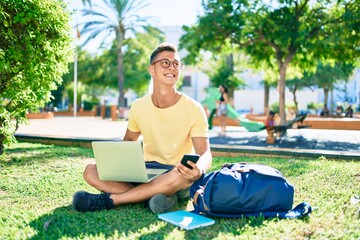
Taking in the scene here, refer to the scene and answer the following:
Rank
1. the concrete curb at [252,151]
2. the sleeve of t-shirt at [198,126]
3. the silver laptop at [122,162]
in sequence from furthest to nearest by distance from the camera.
→ the concrete curb at [252,151]
the sleeve of t-shirt at [198,126]
the silver laptop at [122,162]

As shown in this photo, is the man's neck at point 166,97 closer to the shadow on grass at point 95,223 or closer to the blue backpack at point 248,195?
the blue backpack at point 248,195

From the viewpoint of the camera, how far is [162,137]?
354 centimetres

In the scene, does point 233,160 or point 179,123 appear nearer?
point 179,123

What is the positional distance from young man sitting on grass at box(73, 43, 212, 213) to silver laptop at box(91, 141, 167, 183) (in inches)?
3.6

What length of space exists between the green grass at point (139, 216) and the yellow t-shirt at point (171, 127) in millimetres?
501

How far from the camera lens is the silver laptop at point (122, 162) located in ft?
10.2

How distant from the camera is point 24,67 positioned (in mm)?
5715

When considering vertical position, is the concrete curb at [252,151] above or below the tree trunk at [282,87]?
below

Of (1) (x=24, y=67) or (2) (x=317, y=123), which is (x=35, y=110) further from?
(2) (x=317, y=123)

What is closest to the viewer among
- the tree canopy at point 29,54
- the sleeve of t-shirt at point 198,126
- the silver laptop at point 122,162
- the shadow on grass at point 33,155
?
the silver laptop at point 122,162

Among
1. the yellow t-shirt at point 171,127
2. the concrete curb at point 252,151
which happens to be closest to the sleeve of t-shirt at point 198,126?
the yellow t-shirt at point 171,127

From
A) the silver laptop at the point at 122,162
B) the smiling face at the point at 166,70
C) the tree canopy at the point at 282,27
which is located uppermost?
the tree canopy at the point at 282,27

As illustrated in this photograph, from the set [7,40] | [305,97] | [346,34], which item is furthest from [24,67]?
[305,97]

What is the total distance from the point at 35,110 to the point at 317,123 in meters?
13.9
